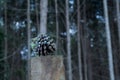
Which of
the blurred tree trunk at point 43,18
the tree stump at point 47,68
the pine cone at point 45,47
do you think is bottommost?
the tree stump at point 47,68

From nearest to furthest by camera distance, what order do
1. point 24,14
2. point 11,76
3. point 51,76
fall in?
1. point 51,76
2. point 11,76
3. point 24,14

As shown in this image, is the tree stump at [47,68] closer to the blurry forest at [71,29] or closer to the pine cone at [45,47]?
the pine cone at [45,47]

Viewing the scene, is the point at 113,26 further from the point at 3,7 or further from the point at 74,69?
the point at 3,7

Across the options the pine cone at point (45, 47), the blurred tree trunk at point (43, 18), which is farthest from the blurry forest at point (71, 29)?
the pine cone at point (45, 47)

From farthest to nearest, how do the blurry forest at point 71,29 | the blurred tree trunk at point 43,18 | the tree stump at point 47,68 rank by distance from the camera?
the blurry forest at point 71,29, the blurred tree trunk at point 43,18, the tree stump at point 47,68

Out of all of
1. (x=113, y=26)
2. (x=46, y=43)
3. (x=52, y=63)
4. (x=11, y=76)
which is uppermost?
(x=113, y=26)

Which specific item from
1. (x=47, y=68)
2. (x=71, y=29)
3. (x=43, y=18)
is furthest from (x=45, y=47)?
(x=71, y=29)

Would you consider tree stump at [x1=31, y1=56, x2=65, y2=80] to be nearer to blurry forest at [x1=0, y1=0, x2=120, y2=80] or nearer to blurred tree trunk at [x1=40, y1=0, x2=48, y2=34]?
blurred tree trunk at [x1=40, y1=0, x2=48, y2=34]

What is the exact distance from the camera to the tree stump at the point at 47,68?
157 inches

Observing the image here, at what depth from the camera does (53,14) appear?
14.5 m

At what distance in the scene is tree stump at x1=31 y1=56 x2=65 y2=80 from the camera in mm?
3979

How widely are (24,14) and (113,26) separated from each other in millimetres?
4460

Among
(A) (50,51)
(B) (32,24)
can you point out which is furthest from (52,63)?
(B) (32,24)

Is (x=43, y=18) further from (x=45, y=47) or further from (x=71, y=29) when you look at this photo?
(x=45, y=47)
